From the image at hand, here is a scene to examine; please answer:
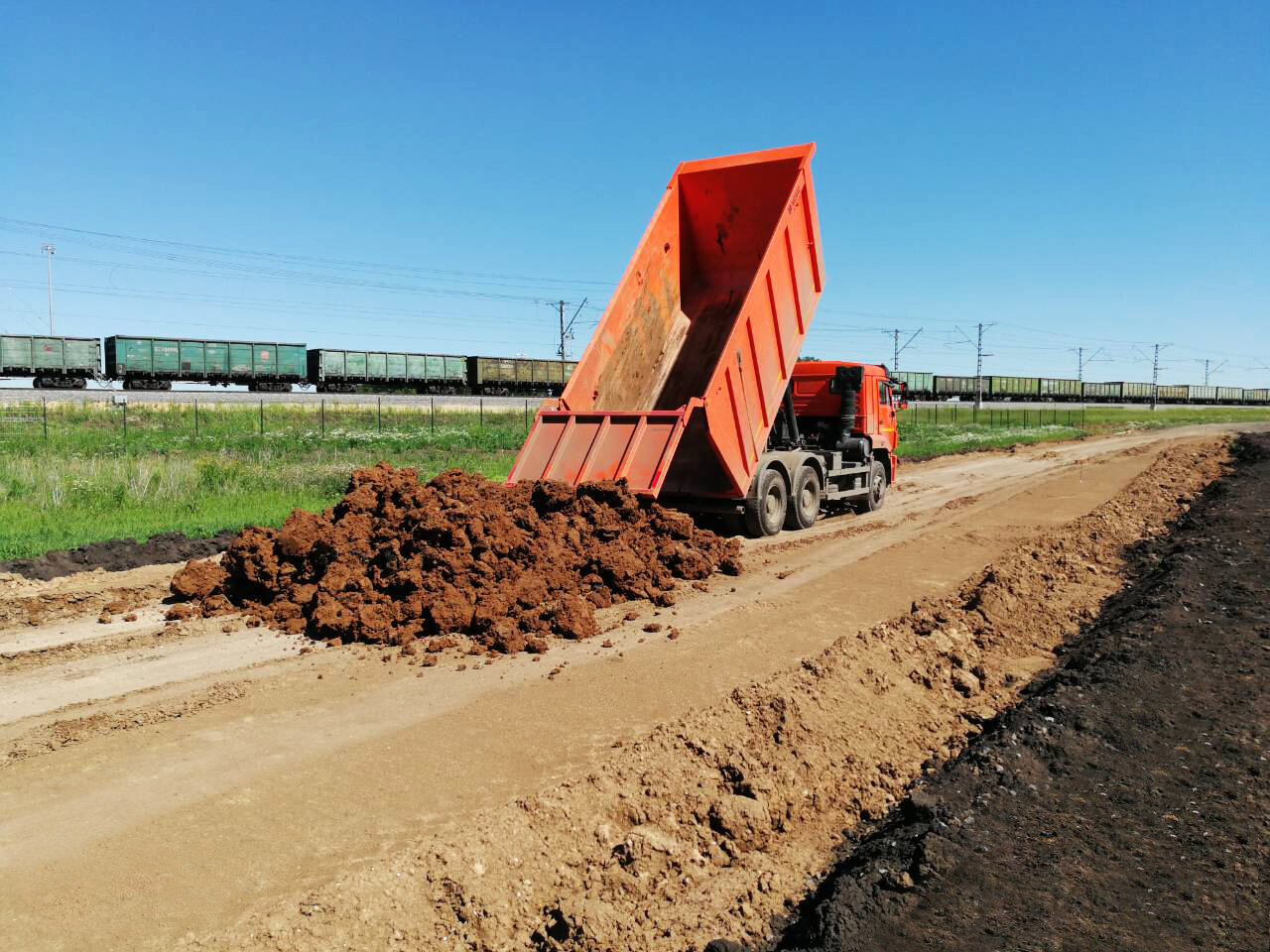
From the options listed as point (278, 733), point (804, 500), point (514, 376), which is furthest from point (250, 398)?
point (278, 733)

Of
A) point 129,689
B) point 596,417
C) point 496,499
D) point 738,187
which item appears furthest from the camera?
point 738,187

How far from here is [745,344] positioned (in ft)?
34.9

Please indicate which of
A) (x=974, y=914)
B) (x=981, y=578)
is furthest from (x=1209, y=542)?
(x=974, y=914)

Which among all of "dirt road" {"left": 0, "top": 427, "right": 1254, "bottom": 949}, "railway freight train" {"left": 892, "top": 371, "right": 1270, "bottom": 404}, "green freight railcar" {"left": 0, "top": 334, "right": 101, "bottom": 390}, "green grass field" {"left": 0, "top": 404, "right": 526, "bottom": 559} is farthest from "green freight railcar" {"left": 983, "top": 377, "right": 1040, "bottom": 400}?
"dirt road" {"left": 0, "top": 427, "right": 1254, "bottom": 949}

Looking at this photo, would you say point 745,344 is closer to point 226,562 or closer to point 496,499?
point 496,499

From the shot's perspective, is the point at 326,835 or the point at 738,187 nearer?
the point at 326,835

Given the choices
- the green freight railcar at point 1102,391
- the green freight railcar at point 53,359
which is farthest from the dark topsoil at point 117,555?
the green freight railcar at point 1102,391

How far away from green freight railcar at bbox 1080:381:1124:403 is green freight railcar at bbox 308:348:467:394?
251 ft

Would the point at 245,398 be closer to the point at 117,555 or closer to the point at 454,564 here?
the point at 117,555

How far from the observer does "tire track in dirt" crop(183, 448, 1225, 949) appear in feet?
10.7

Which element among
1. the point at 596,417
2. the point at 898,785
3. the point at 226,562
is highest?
the point at 596,417

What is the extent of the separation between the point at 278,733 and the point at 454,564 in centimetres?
264

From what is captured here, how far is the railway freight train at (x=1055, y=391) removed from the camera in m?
84.9

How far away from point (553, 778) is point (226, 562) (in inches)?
209
